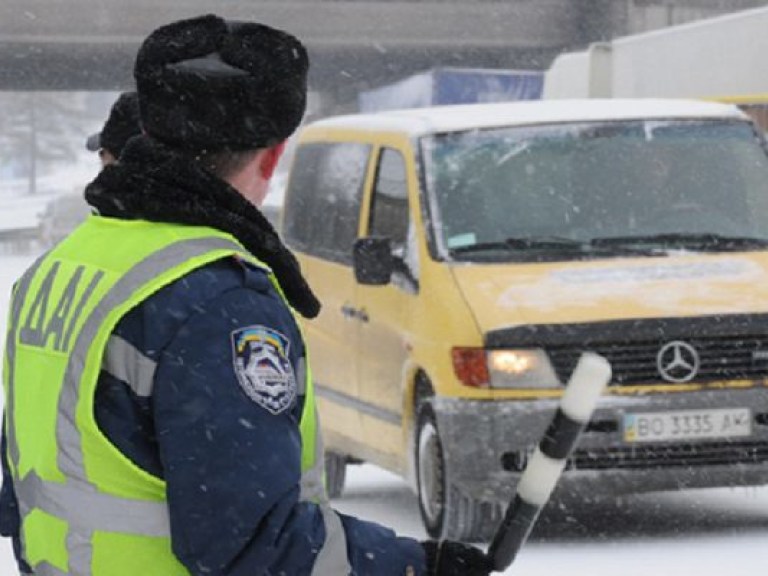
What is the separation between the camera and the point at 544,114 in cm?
1069

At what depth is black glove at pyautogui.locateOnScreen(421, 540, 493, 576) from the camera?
9.67 feet

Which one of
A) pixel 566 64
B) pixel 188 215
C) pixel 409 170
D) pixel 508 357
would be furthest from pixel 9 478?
pixel 566 64

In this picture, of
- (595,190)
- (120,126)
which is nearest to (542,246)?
(595,190)

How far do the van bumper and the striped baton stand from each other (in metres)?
6.29

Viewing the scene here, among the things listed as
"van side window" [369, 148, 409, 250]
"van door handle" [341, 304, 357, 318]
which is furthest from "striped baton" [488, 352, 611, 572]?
"van door handle" [341, 304, 357, 318]

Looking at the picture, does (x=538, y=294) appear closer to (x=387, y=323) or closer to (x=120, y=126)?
(x=387, y=323)

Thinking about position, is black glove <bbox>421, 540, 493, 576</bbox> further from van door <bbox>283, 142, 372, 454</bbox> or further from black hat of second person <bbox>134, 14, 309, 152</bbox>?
van door <bbox>283, 142, 372, 454</bbox>

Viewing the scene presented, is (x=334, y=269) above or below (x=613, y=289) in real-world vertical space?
below

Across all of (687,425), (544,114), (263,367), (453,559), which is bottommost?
(687,425)

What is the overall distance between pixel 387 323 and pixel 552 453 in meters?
7.58

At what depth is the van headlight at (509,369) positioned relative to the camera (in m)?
9.34

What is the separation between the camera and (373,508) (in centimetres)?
1142

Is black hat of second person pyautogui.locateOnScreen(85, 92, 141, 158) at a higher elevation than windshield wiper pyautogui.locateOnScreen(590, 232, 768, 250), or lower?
A: higher

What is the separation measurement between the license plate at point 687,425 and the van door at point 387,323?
1.17m
